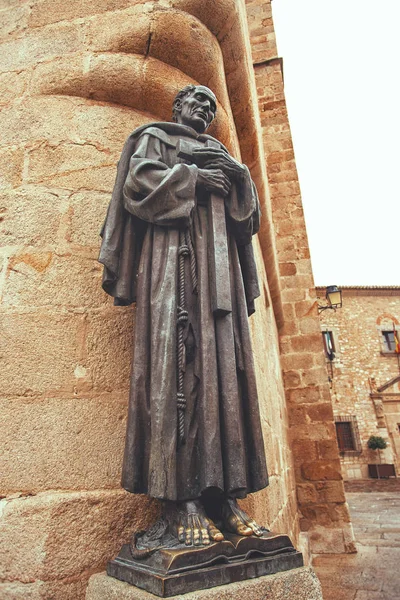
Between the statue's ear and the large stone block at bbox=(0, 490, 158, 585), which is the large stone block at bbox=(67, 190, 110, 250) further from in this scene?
the large stone block at bbox=(0, 490, 158, 585)

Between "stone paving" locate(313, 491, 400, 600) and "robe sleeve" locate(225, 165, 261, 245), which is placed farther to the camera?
"stone paving" locate(313, 491, 400, 600)

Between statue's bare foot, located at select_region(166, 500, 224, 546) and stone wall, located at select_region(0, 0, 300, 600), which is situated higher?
stone wall, located at select_region(0, 0, 300, 600)

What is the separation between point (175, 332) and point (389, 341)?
1946cm

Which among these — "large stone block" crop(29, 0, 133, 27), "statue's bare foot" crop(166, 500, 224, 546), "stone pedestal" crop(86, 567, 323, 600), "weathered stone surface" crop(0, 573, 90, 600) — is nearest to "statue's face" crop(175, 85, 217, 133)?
"large stone block" crop(29, 0, 133, 27)

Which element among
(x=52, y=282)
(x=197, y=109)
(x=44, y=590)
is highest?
(x=197, y=109)

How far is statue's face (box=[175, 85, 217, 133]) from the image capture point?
1.79 metres

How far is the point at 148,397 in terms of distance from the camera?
1.33m

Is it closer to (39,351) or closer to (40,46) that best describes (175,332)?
(39,351)

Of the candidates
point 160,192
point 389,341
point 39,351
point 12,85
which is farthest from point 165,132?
point 389,341

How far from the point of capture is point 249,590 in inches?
41.8

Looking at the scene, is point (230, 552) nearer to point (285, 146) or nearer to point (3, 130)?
point (3, 130)

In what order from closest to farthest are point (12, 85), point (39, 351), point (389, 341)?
point (39, 351), point (12, 85), point (389, 341)

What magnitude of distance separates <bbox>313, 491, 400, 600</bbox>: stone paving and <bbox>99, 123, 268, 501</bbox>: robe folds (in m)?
2.18

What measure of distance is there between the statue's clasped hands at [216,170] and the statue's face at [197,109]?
0.25m
